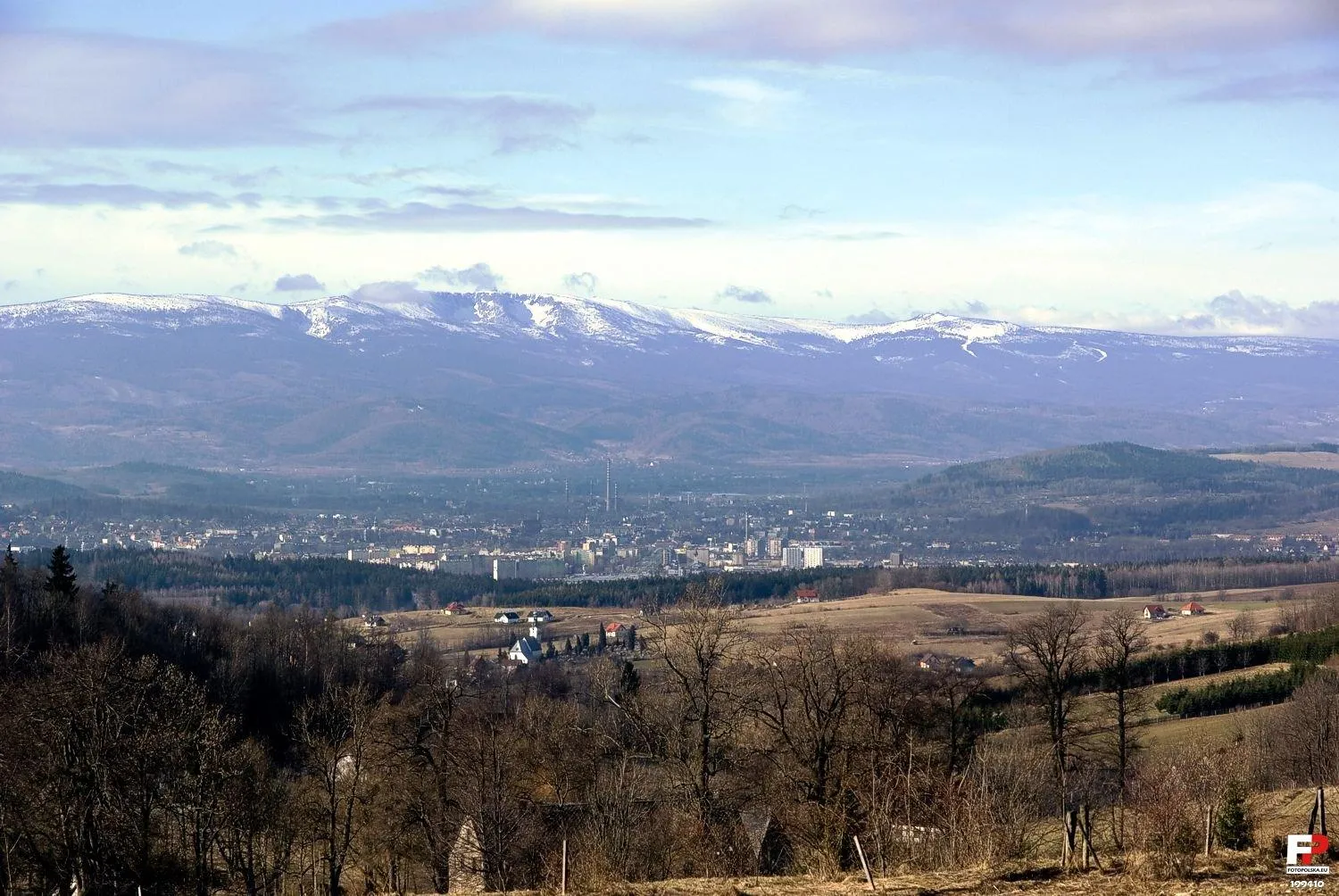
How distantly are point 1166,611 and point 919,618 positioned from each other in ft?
48.0

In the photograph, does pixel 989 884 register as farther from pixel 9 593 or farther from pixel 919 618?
pixel 919 618

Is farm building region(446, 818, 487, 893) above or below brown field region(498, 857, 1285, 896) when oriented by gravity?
below

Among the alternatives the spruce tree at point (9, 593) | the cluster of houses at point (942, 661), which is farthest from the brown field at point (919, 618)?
→ the spruce tree at point (9, 593)

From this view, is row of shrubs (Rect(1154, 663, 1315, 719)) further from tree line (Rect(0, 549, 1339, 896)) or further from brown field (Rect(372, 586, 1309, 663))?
brown field (Rect(372, 586, 1309, 663))

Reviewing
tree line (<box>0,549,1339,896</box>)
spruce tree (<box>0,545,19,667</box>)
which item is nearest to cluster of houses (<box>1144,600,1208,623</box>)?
tree line (<box>0,549,1339,896</box>)

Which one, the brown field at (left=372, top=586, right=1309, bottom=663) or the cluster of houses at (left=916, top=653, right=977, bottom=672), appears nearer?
the cluster of houses at (left=916, top=653, right=977, bottom=672)

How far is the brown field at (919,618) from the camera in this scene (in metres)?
86.0

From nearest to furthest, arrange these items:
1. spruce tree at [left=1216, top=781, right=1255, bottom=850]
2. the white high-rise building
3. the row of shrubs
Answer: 1. spruce tree at [left=1216, top=781, right=1255, bottom=850]
2. the row of shrubs
3. the white high-rise building

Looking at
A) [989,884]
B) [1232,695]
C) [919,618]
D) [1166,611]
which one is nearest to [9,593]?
[1232,695]

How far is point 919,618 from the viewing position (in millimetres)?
99688

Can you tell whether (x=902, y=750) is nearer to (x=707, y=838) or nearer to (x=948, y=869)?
(x=707, y=838)

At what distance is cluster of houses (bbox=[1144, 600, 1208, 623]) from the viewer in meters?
95.6

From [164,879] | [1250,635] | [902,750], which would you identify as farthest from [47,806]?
[1250,635]

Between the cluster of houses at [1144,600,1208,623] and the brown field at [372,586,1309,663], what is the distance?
73 centimetres
